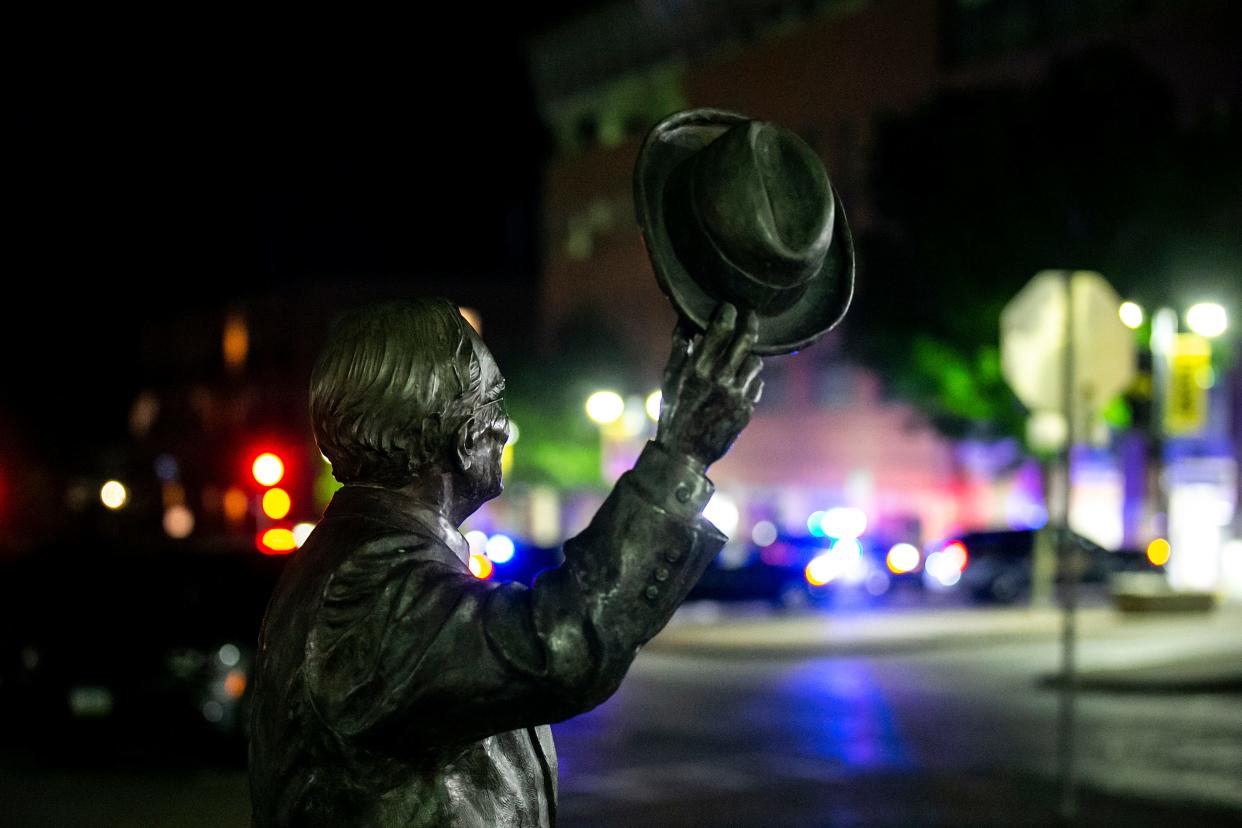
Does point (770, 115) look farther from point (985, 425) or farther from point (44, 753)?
point (44, 753)

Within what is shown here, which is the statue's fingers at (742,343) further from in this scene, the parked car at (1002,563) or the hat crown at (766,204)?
the parked car at (1002,563)

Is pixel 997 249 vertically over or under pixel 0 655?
over

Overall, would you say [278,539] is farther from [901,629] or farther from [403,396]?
[403,396]

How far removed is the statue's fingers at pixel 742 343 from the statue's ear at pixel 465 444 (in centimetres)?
49

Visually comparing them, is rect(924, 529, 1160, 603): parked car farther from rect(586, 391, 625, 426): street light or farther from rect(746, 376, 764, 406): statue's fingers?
rect(746, 376, 764, 406): statue's fingers

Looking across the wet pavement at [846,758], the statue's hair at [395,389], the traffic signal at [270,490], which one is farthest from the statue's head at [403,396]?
the traffic signal at [270,490]

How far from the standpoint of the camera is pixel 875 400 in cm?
5106

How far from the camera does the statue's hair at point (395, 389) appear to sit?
2521 mm

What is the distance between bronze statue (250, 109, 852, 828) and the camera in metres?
2.23

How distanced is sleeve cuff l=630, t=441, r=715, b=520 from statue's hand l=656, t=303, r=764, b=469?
0.04 ft

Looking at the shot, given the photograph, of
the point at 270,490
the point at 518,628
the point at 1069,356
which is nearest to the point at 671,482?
the point at 518,628

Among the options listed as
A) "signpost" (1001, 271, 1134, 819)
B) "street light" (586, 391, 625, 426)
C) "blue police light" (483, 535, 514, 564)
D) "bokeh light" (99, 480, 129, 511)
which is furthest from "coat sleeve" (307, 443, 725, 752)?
"street light" (586, 391, 625, 426)

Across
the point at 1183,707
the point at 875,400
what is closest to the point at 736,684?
the point at 1183,707

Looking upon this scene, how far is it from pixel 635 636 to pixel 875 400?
49.4 m
